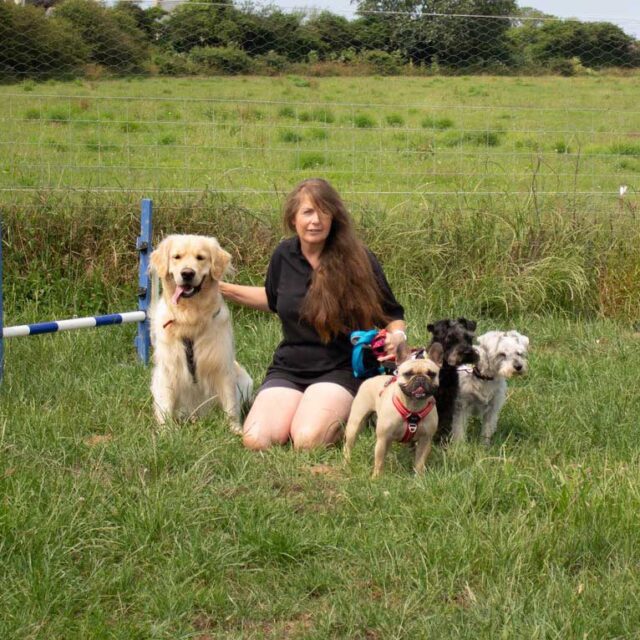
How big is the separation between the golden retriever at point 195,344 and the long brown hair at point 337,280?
515 millimetres

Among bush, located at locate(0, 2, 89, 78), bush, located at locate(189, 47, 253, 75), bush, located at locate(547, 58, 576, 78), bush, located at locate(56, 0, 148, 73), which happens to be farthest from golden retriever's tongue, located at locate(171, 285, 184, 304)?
bush, located at locate(547, 58, 576, 78)

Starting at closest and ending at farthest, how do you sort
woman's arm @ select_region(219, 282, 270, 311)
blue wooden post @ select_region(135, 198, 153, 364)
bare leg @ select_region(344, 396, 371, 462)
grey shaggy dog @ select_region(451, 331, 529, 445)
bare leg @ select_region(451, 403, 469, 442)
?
bare leg @ select_region(344, 396, 371, 462)
grey shaggy dog @ select_region(451, 331, 529, 445)
bare leg @ select_region(451, 403, 469, 442)
woman's arm @ select_region(219, 282, 270, 311)
blue wooden post @ select_region(135, 198, 153, 364)

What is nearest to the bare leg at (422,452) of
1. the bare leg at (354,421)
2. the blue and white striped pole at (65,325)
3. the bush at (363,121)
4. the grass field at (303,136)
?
the bare leg at (354,421)

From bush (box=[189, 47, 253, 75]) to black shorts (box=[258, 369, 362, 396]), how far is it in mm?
4536

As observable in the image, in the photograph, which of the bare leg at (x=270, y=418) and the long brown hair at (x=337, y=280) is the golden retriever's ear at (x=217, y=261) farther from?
the bare leg at (x=270, y=418)

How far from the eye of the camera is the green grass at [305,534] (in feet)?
10.7

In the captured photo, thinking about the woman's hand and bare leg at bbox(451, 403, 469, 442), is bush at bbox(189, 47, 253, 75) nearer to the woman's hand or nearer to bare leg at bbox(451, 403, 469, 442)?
the woman's hand

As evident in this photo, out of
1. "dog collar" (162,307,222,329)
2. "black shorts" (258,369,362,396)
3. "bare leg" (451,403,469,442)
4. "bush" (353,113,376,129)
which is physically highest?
"bush" (353,113,376,129)

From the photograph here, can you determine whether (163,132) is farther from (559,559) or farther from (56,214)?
(559,559)

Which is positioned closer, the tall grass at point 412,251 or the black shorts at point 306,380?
the black shorts at point 306,380

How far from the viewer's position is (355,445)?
506 cm

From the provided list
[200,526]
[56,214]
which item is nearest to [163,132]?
[56,214]

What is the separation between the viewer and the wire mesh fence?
885cm

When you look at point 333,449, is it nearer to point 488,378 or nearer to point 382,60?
point 488,378
